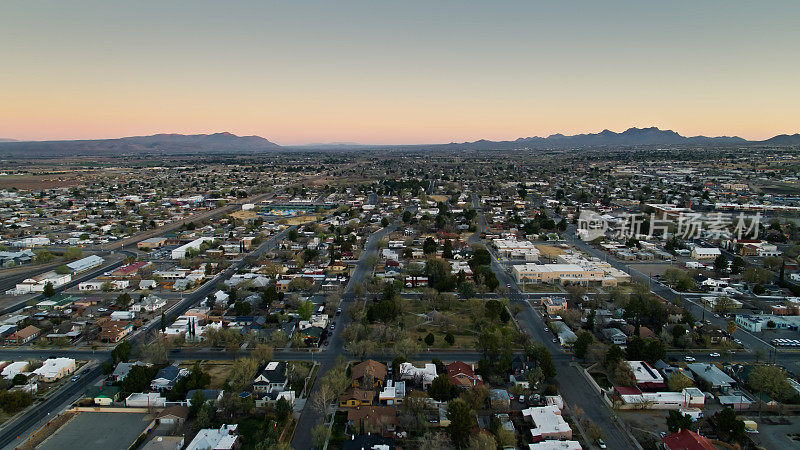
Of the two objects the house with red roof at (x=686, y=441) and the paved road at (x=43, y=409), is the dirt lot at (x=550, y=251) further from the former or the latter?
the paved road at (x=43, y=409)

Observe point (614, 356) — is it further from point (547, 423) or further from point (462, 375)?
point (462, 375)

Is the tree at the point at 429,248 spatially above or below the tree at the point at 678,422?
above

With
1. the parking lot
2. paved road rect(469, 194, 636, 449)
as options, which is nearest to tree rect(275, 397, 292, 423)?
the parking lot

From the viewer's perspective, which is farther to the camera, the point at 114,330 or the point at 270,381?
the point at 114,330

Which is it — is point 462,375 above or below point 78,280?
above

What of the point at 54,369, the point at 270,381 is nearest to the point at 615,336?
the point at 270,381

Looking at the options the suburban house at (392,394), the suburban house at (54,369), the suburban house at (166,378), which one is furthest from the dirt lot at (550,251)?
the suburban house at (54,369)

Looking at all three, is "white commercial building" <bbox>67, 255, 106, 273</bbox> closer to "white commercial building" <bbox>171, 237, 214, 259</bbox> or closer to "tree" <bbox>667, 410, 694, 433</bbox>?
"white commercial building" <bbox>171, 237, 214, 259</bbox>

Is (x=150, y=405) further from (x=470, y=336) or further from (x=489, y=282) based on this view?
(x=489, y=282)
